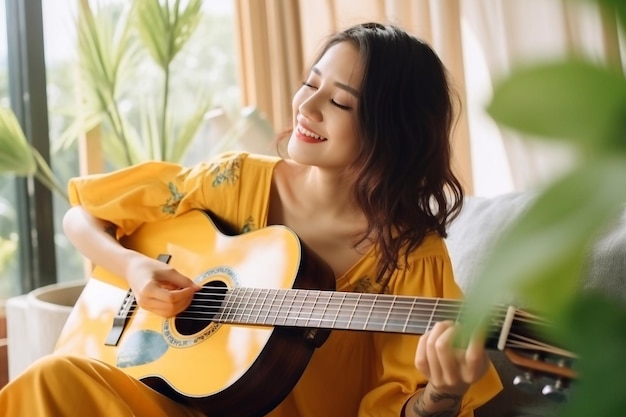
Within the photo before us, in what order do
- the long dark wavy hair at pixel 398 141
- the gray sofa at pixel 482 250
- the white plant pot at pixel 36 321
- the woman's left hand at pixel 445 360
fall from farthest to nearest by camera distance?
the white plant pot at pixel 36 321
the long dark wavy hair at pixel 398 141
the gray sofa at pixel 482 250
the woman's left hand at pixel 445 360

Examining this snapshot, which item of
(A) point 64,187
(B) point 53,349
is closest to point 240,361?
(B) point 53,349

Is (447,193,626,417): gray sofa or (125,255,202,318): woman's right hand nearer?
(447,193,626,417): gray sofa

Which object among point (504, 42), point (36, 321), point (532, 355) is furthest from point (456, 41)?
point (532, 355)

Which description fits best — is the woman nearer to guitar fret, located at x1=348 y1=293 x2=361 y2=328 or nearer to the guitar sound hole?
the guitar sound hole

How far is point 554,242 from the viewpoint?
0.19 metres

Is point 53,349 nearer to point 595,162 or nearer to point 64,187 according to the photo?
point 64,187

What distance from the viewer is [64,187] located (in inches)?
83.0

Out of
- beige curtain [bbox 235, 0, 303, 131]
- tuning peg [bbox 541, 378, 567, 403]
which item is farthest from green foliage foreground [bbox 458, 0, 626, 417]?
beige curtain [bbox 235, 0, 303, 131]

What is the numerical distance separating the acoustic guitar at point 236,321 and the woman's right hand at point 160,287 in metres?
0.02

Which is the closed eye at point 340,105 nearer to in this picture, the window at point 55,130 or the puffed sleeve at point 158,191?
the puffed sleeve at point 158,191

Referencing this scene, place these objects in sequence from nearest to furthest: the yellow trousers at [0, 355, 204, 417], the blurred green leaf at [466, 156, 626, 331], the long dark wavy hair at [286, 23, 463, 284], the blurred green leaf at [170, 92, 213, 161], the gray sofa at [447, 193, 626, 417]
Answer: the blurred green leaf at [466, 156, 626, 331], the yellow trousers at [0, 355, 204, 417], the gray sofa at [447, 193, 626, 417], the long dark wavy hair at [286, 23, 463, 284], the blurred green leaf at [170, 92, 213, 161]

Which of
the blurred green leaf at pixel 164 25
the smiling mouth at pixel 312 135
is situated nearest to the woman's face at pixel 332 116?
the smiling mouth at pixel 312 135

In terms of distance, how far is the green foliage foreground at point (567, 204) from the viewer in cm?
19

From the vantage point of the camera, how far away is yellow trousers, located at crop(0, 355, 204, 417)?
0.98 meters
